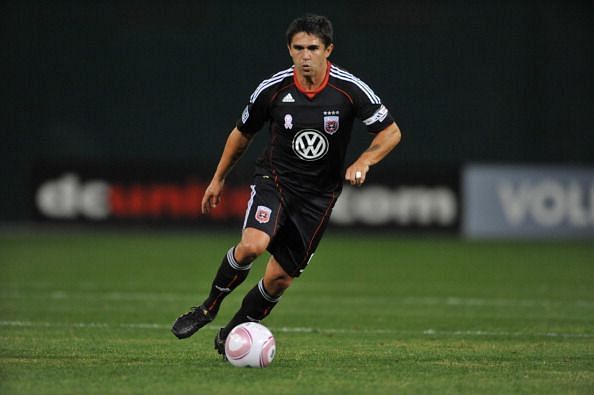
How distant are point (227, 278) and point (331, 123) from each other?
1204 millimetres

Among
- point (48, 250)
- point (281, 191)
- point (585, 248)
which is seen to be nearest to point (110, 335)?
point (281, 191)

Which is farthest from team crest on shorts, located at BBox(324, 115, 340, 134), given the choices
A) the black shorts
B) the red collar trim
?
the black shorts

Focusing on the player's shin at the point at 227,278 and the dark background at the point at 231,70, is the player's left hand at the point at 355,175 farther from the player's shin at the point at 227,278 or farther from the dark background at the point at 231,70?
the dark background at the point at 231,70

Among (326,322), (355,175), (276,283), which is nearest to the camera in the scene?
(355,175)

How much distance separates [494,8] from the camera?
2330 centimetres

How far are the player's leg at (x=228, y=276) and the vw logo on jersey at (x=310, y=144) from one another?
610mm

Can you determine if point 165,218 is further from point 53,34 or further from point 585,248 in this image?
point 585,248

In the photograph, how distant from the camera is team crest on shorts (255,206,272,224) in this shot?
7.51 metres

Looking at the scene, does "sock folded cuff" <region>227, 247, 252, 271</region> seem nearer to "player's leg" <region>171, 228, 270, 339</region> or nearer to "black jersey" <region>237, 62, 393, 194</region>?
"player's leg" <region>171, 228, 270, 339</region>

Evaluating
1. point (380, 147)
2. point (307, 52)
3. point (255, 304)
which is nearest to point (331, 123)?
point (380, 147)

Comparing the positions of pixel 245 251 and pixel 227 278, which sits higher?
pixel 245 251

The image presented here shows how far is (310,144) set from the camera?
762 cm

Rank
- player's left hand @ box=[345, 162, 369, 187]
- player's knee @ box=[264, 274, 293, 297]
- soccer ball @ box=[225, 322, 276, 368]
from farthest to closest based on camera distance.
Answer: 1. player's knee @ box=[264, 274, 293, 297]
2. soccer ball @ box=[225, 322, 276, 368]
3. player's left hand @ box=[345, 162, 369, 187]

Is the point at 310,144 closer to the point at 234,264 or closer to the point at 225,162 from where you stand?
the point at 225,162
